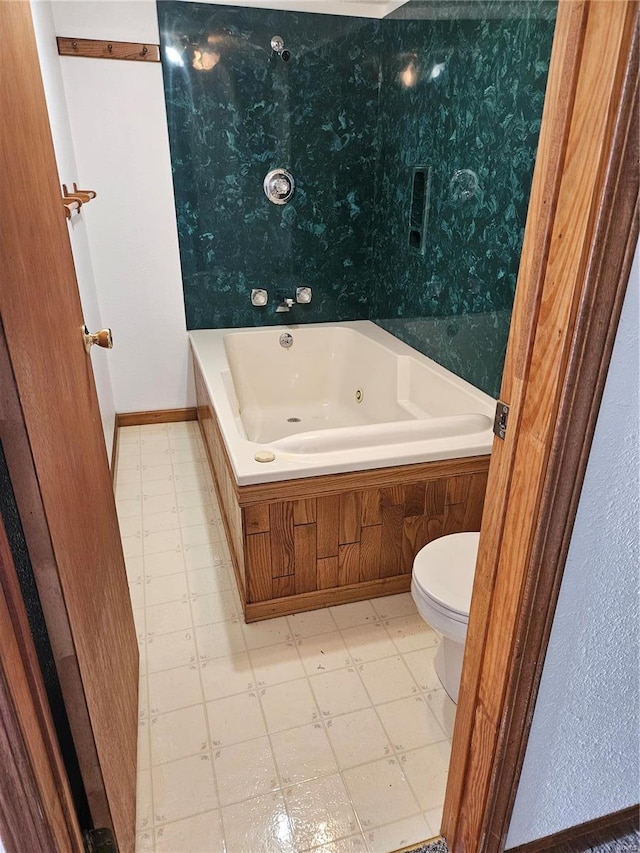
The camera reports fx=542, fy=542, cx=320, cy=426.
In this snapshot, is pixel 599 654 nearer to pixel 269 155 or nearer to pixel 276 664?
pixel 276 664

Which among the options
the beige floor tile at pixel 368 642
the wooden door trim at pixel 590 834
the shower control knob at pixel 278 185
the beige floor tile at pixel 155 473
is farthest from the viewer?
the shower control knob at pixel 278 185

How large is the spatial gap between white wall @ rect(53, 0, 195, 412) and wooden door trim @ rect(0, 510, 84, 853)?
112 inches

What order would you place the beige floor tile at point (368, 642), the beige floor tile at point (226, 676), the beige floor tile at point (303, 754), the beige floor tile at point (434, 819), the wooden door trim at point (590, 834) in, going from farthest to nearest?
the beige floor tile at point (368, 642) < the beige floor tile at point (226, 676) < the beige floor tile at point (303, 754) < the beige floor tile at point (434, 819) < the wooden door trim at point (590, 834)

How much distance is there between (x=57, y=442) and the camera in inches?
35.2

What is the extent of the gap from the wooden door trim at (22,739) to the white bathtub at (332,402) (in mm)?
993

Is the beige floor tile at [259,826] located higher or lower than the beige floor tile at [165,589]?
higher

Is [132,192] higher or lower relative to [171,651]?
higher

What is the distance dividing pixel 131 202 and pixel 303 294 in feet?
3.71

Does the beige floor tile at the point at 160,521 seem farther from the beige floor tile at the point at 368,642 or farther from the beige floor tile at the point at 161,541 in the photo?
the beige floor tile at the point at 368,642

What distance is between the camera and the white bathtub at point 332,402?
1867 mm

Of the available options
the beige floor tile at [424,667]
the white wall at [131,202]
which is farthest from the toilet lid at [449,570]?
the white wall at [131,202]

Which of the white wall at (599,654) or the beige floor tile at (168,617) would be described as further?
the beige floor tile at (168,617)

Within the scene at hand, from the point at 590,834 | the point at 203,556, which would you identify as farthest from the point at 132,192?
the point at 590,834

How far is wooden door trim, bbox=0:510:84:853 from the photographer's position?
26.6 inches
